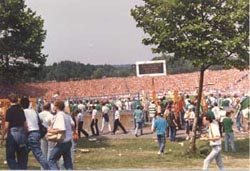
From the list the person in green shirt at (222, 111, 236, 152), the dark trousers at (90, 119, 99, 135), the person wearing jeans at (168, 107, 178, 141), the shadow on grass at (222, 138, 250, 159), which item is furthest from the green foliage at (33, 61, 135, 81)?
the person in green shirt at (222, 111, 236, 152)

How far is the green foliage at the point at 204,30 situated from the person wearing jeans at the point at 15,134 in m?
6.20

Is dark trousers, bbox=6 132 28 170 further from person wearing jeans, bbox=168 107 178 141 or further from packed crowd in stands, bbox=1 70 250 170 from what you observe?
person wearing jeans, bbox=168 107 178 141

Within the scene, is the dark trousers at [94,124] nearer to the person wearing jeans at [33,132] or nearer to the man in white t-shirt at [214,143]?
the man in white t-shirt at [214,143]

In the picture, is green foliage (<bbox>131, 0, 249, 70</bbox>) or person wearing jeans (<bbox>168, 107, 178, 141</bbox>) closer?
green foliage (<bbox>131, 0, 249, 70</bbox>)

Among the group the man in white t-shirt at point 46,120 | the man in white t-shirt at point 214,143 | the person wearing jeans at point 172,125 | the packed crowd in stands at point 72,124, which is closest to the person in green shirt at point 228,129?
the packed crowd in stands at point 72,124

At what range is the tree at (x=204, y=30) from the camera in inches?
524

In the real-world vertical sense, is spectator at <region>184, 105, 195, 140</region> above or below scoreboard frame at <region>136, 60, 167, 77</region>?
below

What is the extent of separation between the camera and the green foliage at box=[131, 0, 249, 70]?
13320mm

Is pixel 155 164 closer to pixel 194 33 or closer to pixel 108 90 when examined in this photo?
pixel 194 33

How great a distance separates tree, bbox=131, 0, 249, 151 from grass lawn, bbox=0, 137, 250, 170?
2.54 m

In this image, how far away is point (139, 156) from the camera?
1436cm

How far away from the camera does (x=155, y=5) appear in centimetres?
1423

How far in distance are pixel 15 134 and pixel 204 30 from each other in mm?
6722

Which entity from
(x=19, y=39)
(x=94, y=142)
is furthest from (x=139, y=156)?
(x=19, y=39)
